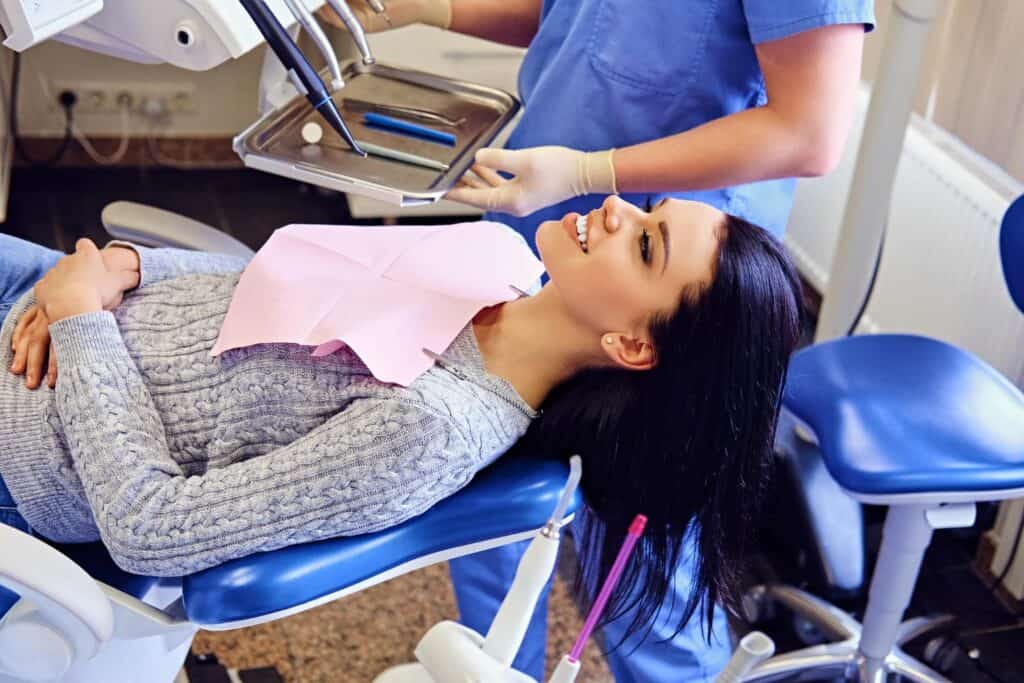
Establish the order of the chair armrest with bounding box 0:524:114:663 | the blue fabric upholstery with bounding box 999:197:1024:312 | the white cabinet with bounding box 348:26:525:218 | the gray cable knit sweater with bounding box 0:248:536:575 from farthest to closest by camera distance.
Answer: the white cabinet with bounding box 348:26:525:218 < the blue fabric upholstery with bounding box 999:197:1024:312 < the gray cable knit sweater with bounding box 0:248:536:575 < the chair armrest with bounding box 0:524:114:663

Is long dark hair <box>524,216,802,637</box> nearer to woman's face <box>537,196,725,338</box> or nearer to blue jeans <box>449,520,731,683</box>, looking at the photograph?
woman's face <box>537,196,725,338</box>

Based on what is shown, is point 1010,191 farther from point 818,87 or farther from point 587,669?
point 587,669

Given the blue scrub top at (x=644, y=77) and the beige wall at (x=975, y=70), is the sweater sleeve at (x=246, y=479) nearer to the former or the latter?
the blue scrub top at (x=644, y=77)

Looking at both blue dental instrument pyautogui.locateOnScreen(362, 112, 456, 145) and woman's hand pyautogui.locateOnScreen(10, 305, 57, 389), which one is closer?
woman's hand pyautogui.locateOnScreen(10, 305, 57, 389)

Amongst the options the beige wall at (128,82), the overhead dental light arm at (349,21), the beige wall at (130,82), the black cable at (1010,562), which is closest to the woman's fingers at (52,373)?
the overhead dental light arm at (349,21)

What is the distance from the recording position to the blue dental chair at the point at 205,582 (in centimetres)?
A: 98

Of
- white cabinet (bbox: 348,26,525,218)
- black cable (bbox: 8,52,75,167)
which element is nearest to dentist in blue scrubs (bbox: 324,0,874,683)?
white cabinet (bbox: 348,26,525,218)

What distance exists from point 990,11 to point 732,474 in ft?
4.51

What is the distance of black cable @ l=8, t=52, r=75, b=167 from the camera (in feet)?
10.1

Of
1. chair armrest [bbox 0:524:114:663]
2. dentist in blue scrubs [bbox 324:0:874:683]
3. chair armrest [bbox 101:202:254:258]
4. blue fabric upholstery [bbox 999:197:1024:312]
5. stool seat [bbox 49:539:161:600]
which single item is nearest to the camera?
chair armrest [bbox 0:524:114:663]

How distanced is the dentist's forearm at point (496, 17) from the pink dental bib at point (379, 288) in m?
0.40

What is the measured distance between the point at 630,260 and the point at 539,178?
A: 244mm

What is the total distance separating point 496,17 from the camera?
1675 mm

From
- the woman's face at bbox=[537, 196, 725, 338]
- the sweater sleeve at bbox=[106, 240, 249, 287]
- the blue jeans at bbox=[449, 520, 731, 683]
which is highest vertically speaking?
the woman's face at bbox=[537, 196, 725, 338]
